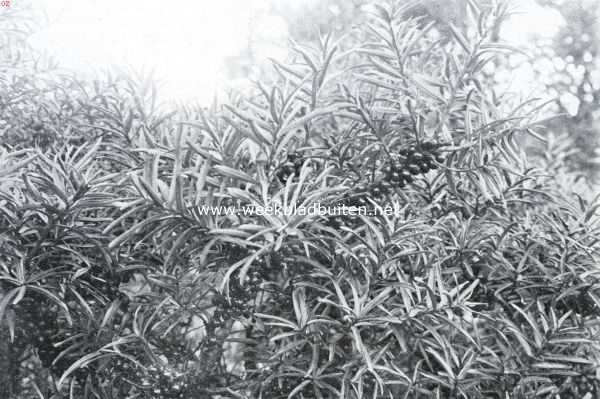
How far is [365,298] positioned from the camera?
854mm

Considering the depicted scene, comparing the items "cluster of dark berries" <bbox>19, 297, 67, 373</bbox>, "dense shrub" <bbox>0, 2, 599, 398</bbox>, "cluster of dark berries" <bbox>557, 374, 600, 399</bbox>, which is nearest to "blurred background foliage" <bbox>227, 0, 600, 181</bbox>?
"dense shrub" <bbox>0, 2, 599, 398</bbox>

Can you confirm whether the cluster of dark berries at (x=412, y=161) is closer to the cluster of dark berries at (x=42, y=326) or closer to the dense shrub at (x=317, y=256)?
the dense shrub at (x=317, y=256)

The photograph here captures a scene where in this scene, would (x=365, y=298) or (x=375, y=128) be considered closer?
(x=365, y=298)

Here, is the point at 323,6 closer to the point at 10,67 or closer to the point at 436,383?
the point at 10,67

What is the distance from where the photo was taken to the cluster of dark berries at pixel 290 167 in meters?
0.95

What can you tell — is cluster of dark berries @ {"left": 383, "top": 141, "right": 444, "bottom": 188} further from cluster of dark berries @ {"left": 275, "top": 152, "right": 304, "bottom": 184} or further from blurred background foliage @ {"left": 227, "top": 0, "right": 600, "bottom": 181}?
blurred background foliage @ {"left": 227, "top": 0, "right": 600, "bottom": 181}

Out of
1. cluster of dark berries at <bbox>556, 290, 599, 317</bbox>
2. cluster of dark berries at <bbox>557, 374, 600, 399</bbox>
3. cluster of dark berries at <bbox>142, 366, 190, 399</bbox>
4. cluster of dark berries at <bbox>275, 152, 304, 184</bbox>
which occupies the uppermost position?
cluster of dark berries at <bbox>275, 152, 304, 184</bbox>

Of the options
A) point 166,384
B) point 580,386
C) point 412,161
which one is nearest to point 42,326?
point 166,384

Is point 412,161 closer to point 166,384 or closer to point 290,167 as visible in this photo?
point 290,167

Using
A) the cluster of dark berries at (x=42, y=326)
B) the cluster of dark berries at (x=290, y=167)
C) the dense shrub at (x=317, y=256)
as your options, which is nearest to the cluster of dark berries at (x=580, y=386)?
the dense shrub at (x=317, y=256)

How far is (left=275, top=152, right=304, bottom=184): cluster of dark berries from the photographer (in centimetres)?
95

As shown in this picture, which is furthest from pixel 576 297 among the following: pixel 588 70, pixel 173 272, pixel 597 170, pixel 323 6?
pixel 588 70

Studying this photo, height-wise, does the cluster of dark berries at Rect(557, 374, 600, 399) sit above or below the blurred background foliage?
below

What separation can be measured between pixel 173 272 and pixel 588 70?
3759 mm
